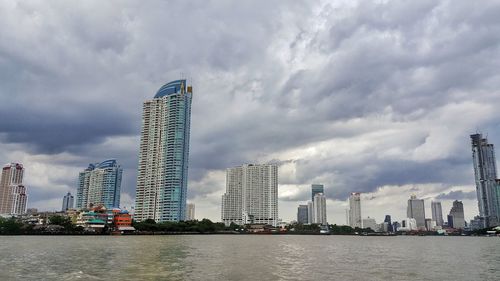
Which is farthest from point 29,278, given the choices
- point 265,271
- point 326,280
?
point 326,280

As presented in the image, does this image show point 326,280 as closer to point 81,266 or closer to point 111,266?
point 111,266

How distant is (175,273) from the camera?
4200 cm

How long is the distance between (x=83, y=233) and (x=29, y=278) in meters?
167

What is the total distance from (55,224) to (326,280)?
18724 centimetres

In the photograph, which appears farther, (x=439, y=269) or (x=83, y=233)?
(x=83, y=233)

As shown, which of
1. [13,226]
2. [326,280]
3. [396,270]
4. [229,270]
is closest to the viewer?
[326,280]

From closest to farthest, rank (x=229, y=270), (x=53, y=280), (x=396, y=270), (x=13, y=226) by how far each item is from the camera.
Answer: (x=53, y=280)
(x=229, y=270)
(x=396, y=270)
(x=13, y=226)

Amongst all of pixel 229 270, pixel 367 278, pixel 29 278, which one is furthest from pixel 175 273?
pixel 367 278

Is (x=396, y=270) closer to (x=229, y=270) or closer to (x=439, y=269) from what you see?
(x=439, y=269)

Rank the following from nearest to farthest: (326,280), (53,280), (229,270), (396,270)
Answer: (53,280), (326,280), (229,270), (396,270)

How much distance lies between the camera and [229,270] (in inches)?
1812

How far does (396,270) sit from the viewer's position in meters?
49.8

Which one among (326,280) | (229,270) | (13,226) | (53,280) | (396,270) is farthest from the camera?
(13,226)

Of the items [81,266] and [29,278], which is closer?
[29,278]
